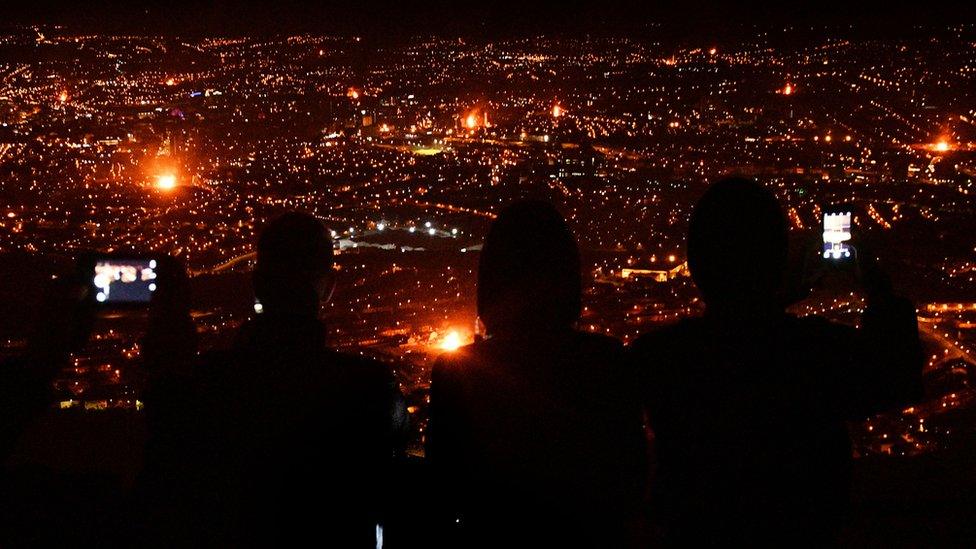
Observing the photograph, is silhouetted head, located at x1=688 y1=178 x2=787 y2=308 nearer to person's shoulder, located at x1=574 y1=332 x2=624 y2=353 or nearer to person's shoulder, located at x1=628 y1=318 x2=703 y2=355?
person's shoulder, located at x1=628 y1=318 x2=703 y2=355

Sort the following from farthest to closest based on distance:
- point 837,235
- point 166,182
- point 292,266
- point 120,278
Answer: point 166,182, point 837,235, point 120,278, point 292,266

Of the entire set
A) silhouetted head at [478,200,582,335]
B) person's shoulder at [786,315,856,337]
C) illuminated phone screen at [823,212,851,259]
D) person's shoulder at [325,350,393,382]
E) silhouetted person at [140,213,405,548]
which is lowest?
silhouetted person at [140,213,405,548]

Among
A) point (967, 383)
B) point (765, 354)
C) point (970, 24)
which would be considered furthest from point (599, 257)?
point (765, 354)

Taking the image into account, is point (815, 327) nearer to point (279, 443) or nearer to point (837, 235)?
point (837, 235)

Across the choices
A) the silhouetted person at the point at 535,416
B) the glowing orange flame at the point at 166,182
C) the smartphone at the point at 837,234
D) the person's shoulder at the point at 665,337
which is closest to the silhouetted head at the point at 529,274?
the silhouetted person at the point at 535,416

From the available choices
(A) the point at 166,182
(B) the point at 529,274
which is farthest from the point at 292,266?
(A) the point at 166,182

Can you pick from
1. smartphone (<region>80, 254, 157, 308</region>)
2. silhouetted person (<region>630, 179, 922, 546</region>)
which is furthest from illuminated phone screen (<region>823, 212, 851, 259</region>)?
smartphone (<region>80, 254, 157, 308</region>)

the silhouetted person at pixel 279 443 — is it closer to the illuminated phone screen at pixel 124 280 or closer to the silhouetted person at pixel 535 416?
the silhouetted person at pixel 535 416

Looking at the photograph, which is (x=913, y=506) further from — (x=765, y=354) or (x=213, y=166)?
(x=213, y=166)
